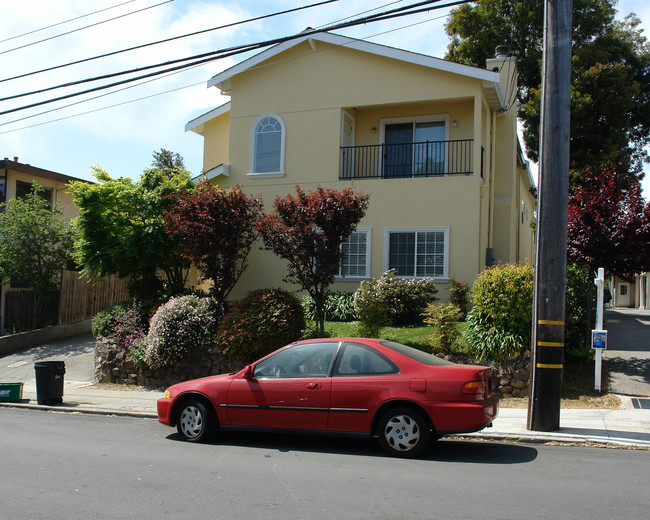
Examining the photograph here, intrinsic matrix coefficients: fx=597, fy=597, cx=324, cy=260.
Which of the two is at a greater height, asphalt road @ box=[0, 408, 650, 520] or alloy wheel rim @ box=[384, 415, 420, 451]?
alloy wheel rim @ box=[384, 415, 420, 451]

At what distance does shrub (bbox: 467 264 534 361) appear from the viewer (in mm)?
10695

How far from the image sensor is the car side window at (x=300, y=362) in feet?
24.5

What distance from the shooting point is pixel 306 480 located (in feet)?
20.0

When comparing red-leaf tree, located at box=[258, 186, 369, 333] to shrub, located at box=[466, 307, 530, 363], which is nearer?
shrub, located at box=[466, 307, 530, 363]

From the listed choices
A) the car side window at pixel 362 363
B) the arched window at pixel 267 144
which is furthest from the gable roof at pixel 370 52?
the car side window at pixel 362 363

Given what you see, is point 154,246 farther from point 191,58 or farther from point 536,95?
point 536,95

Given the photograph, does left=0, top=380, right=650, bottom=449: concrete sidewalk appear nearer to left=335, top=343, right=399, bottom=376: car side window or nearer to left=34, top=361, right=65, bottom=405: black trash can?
left=34, top=361, right=65, bottom=405: black trash can

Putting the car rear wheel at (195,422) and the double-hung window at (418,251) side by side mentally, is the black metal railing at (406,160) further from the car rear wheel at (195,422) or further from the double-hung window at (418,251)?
the car rear wheel at (195,422)

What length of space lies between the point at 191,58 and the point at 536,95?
41.3 ft

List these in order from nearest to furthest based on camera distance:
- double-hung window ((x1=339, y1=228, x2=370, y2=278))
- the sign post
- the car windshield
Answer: the car windshield
the sign post
double-hung window ((x1=339, y1=228, x2=370, y2=278))

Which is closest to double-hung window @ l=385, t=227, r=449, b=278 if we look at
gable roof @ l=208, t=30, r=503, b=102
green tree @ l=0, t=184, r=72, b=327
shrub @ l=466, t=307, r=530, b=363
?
gable roof @ l=208, t=30, r=503, b=102

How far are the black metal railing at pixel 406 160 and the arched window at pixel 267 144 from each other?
6.42ft

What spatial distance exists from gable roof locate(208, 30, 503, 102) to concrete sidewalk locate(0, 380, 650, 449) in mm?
8844

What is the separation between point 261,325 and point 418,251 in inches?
218
